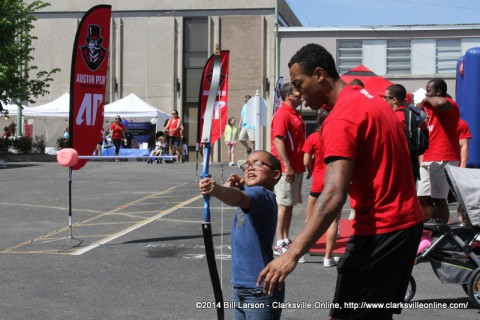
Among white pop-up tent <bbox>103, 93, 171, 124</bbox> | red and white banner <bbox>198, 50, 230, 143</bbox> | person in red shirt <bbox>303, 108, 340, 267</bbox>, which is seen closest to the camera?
person in red shirt <bbox>303, 108, 340, 267</bbox>

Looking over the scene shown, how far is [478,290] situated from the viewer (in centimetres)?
649

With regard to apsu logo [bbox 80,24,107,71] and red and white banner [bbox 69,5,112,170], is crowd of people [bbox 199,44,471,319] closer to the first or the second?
red and white banner [bbox 69,5,112,170]

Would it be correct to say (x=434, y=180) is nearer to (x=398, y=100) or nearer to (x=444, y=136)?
(x=444, y=136)

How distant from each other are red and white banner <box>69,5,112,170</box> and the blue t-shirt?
5.69m

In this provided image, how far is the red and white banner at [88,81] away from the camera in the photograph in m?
9.75

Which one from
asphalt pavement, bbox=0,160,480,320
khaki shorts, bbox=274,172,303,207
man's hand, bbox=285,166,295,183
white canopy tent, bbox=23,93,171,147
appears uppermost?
white canopy tent, bbox=23,93,171,147

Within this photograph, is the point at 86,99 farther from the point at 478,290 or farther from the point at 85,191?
the point at 85,191

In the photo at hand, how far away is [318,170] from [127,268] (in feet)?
7.48

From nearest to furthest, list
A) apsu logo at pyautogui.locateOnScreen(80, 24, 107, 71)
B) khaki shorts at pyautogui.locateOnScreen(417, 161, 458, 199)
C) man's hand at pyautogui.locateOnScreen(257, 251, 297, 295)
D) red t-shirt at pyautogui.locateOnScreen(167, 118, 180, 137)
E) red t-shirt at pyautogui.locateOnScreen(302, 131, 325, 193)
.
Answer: man's hand at pyautogui.locateOnScreen(257, 251, 297, 295) < red t-shirt at pyautogui.locateOnScreen(302, 131, 325, 193) < khaki shorts at pyautogui.locateOnScreen(417, 161, 458, 199) < apsu logo at pyautogui.locateOnScreen(80, 24, 107, 71) < red t-shirt at pyautogui.locateOnScreen(167, 118, 180, 137)

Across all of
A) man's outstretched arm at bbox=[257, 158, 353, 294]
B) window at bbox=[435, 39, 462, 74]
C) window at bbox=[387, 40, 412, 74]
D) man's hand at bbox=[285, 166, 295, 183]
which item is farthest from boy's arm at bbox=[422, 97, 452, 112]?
window at bbox=[435, 39, 462, 74]

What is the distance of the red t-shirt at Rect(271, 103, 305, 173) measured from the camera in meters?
8.73

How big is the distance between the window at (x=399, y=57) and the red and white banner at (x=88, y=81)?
30.7 meters

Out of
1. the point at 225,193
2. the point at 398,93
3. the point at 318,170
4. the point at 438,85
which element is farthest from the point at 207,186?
the point at 438,85

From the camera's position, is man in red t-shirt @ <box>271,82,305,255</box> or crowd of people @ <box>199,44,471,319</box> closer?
crowd of people @ <box>199,44,471,319</box>
